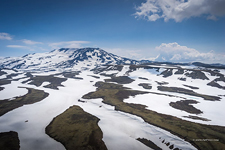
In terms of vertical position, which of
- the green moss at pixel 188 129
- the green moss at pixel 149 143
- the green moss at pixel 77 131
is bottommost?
the green moss at pixel 77 131

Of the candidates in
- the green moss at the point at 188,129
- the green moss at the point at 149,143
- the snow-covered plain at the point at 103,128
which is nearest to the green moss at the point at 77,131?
the snow-covered plain at the point at 103,128

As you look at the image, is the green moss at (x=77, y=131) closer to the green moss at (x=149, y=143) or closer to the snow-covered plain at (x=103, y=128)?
the snow-covered plain at (x=103, y=128)

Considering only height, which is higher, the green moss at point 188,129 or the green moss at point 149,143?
the green moss at point 188,129

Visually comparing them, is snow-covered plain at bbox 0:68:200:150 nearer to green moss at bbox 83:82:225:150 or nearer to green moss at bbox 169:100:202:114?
green moss at bbox 83:82:225:150

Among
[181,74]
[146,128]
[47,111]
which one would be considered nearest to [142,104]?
[146,128]

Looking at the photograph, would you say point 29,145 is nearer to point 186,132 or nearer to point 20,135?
point 20,135

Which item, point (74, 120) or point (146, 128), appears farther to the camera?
point (74, 120)

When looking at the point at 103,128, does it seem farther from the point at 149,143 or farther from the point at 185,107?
the point at 185,107

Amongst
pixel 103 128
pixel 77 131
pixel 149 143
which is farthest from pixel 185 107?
pixel 77 131
